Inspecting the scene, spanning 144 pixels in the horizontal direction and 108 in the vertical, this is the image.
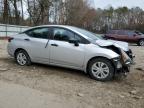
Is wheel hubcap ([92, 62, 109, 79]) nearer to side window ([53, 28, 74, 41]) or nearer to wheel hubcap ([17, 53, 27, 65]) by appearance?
side window ([53, 28, 74, 41])

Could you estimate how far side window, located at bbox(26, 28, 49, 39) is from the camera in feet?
32.4

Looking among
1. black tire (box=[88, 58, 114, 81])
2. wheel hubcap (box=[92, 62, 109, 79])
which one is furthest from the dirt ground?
wheel hubcap (box=[92, 62, 109, 79])

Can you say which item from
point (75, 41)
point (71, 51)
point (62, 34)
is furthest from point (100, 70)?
point (62, 34)

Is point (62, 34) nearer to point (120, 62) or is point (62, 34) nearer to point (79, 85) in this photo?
point (120, 62)

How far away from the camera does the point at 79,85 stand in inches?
310

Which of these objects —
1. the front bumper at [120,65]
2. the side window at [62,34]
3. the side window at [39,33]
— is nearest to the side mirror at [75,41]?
the side window at [62,34]

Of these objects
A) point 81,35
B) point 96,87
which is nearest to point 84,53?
point 81,35

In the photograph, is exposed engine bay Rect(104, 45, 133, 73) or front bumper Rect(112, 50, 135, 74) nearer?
front bumper Rect(112, 50, 135, 74)

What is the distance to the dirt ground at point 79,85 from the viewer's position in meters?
6.57

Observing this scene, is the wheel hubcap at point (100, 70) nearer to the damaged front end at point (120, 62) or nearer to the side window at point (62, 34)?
the damaged front end at point (120, 62)

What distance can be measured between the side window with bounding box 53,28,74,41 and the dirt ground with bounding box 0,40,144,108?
3.40 feet

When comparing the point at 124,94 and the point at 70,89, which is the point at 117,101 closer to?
the point at 124,94

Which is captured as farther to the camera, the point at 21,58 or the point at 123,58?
the point at 21,58

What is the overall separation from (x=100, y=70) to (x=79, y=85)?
0.93 metres
